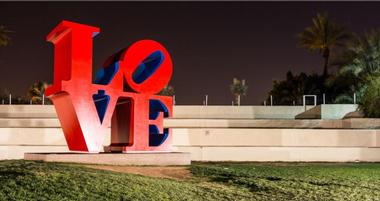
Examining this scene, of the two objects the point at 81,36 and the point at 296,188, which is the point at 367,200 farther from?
the point at 81,36

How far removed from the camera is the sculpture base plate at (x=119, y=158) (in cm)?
1659

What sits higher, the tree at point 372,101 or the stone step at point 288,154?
the tree at point 372,101

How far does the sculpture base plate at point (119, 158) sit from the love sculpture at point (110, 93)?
0.99ft

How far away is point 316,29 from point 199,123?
97.1 ft

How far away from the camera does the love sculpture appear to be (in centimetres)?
1639

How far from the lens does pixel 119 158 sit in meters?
16.9

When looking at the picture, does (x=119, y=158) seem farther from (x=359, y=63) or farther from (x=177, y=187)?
(x=359, y=63)

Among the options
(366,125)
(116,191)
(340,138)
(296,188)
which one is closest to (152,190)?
(116,191)

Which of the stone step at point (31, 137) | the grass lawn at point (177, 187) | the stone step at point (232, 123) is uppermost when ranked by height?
the stone step at point (232, 123)

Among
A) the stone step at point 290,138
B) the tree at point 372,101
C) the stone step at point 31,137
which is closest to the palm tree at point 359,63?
the tree at point 372,101

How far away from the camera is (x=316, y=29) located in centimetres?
5372

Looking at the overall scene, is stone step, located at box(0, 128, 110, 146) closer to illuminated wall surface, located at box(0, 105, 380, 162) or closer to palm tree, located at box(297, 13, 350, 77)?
illuminated wall surface, located at box(0, 105, 380, 162)

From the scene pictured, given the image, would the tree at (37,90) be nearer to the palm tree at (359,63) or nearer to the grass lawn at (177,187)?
the palm tree at (359,63)

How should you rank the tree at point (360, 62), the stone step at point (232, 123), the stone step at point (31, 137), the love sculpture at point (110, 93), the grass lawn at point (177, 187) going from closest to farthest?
the grass lawn at point (177, 187)
the love sculpture at point (110, 93)
the stone step at point (31, 137)
the stone step at point (232, 123)
the tree at point (360, 62)
